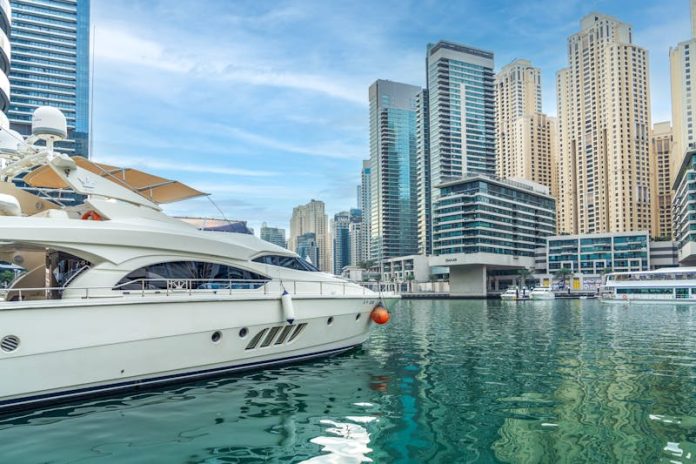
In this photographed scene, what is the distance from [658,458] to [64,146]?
12485 centimetres

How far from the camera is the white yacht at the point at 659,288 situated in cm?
6328

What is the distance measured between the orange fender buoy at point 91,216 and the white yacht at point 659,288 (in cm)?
6846

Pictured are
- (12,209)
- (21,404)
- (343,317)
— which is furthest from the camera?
(343,317)

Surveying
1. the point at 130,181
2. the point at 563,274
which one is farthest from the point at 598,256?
the point at 130,181

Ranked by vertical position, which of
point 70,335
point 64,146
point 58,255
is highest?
point 64,146

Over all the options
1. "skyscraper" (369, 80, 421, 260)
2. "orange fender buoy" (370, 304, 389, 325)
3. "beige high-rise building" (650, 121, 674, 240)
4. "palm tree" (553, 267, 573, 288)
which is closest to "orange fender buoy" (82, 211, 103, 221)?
"orange fender buoy" (370, 304, 389, 325)

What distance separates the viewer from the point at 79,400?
10.3 metres

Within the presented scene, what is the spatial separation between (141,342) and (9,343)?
2.46 meters

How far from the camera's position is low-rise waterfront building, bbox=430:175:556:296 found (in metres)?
106

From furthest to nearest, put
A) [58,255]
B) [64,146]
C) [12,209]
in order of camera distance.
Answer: [64,146] → [58,255] → [12,209]

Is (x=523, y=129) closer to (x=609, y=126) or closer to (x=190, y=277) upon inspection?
(x=609, y=126)

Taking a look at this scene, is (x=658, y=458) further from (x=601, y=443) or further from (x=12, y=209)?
(x=12, y=209)

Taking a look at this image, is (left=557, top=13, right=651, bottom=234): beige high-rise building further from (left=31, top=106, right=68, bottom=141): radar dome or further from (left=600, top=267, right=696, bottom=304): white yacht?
(left=31, top=106, right=68, bottom=141): radar dome

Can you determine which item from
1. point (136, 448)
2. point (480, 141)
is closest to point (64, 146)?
point (480, 141)
